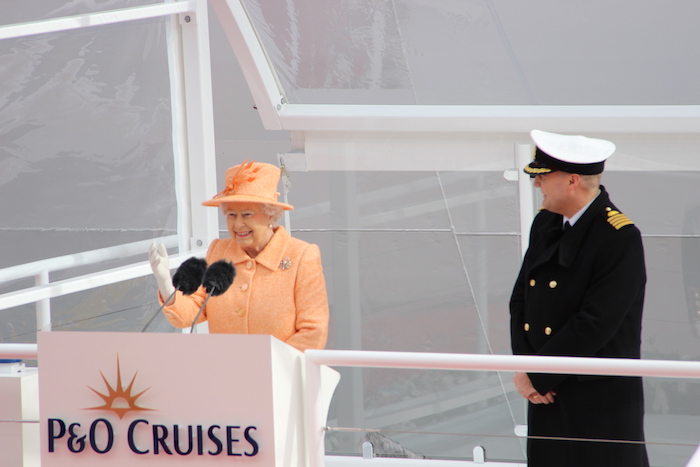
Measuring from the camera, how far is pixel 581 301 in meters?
2.32

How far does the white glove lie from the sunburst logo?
1.67 feet

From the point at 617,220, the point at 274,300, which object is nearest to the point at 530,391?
the point at 617,220

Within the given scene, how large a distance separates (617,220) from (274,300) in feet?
3.27

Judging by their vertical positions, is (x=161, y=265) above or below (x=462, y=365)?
above

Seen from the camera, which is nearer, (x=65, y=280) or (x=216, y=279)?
(x=216, y=279)

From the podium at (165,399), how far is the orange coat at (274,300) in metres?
0.65

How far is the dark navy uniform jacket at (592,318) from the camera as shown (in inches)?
88.0

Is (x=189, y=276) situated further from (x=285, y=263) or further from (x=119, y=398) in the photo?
(x=285, y=263)

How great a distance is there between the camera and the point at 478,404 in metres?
5.87

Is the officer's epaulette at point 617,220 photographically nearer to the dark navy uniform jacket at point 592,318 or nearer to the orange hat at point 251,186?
the dark navy uniform jacket at point 592,318

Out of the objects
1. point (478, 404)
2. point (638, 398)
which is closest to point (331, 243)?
point (478, 404)

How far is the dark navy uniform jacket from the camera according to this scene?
7.34 ft

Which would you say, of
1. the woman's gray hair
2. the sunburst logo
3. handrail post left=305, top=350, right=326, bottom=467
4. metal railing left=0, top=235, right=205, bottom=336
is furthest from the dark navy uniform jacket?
metal railing left=0, top=235, right=205, bottom=336

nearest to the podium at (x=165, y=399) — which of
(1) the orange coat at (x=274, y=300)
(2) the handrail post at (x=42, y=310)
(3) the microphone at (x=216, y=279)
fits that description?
(3) the microphone at (x=216, y=279)
